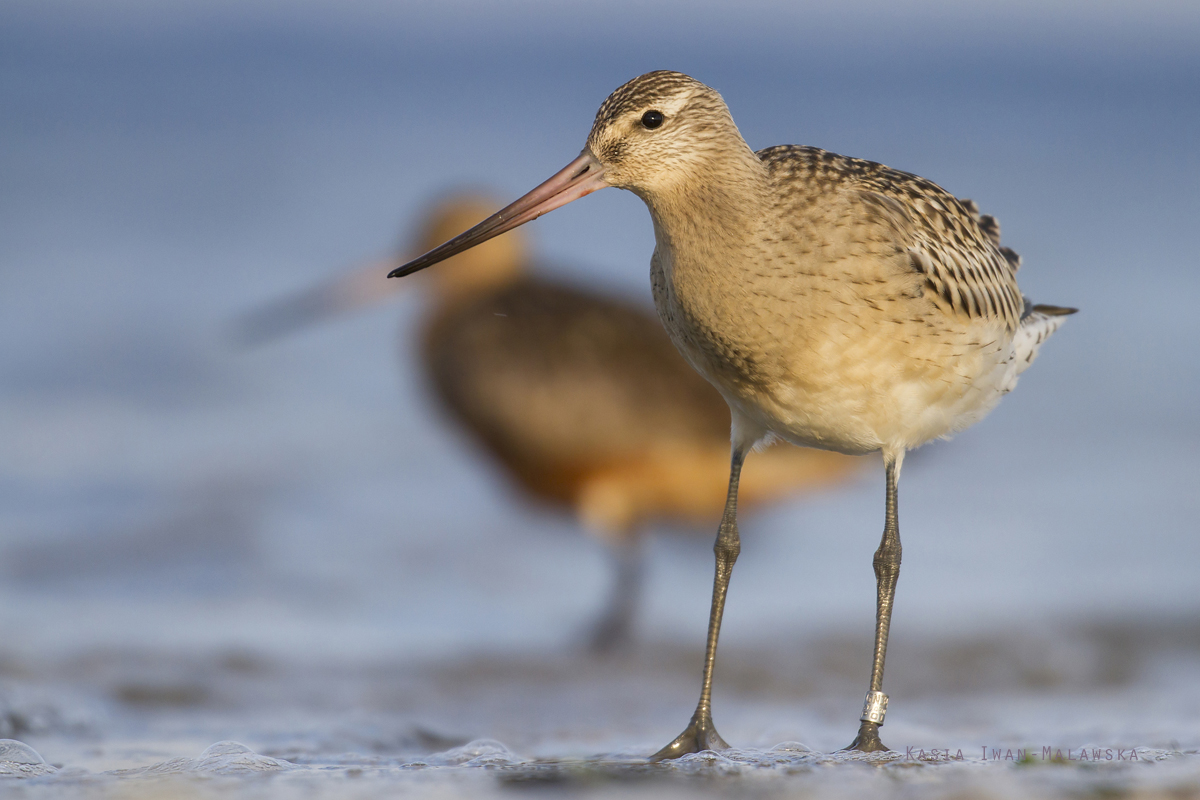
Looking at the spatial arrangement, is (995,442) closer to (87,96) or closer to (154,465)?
(154,465)

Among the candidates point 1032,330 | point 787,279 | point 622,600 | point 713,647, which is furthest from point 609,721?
point 787,279

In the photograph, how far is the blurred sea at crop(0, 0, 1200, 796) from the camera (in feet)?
18.1

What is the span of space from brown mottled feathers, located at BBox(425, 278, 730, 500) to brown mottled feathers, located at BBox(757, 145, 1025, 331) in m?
3.06

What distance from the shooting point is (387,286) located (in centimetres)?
948

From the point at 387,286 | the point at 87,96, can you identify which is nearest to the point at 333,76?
the point at 87,96

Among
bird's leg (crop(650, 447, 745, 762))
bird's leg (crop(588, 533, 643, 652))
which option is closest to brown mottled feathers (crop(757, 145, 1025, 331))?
bird's leg (crop(650, 447, 745, 762))

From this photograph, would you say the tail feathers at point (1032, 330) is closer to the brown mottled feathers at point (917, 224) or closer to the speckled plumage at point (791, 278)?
the brown mottled feathers at point (917, 224)

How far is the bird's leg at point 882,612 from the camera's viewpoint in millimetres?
3881

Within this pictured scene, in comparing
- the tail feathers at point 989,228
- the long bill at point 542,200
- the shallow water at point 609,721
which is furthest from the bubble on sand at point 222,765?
the tail feathers at point 989,228

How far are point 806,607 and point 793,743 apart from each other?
2.94m

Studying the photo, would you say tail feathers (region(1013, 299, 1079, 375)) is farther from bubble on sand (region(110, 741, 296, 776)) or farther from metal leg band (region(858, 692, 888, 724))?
bubble on sand (region(110, 741, 296, 776))

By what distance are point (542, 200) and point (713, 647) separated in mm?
1362

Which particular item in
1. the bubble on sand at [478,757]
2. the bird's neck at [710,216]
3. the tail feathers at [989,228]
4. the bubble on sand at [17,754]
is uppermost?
the tail feathers at [989,228]

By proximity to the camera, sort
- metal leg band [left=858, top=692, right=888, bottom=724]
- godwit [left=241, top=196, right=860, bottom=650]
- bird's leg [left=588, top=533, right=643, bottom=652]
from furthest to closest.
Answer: godwit [left=241, top=196, right=860, bottom=650] < bird's leg [left=588, top=533, right=643, bottom=652] < metal leg band [left=858, top=692, right=888, bottom=724]
